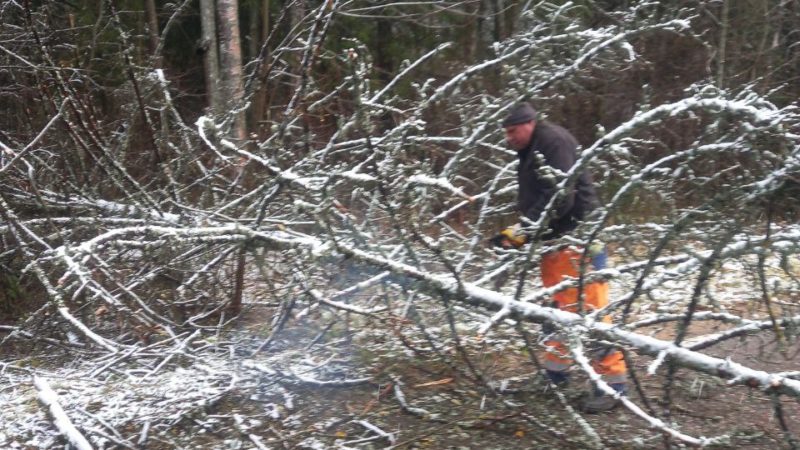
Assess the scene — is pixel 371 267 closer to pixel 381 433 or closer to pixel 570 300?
pixel 381 433

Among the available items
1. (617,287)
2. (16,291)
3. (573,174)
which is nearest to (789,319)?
(573,174)

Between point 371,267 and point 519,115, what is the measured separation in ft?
3.93

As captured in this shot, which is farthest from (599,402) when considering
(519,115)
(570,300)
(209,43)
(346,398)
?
(209,43)

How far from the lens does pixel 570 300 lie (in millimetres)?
4289

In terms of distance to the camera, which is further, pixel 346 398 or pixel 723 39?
pixel 723 39

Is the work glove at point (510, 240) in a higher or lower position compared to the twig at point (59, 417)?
higher

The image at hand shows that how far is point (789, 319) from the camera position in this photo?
10.6ft

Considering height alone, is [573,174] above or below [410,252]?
above

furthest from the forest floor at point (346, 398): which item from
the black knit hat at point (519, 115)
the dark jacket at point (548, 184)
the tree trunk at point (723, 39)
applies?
the tree trunk at point (723, 39)

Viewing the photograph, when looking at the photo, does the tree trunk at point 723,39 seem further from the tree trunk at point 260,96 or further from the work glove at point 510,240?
the work glove at point 510,240

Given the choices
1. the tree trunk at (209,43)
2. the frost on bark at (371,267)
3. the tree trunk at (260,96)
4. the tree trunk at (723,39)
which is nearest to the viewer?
the frost on bark at (371,267)

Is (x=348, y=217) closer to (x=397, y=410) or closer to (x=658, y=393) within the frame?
(x=397, y=410)

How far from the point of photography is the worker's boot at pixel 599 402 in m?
4.21

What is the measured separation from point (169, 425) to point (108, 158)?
178cm
